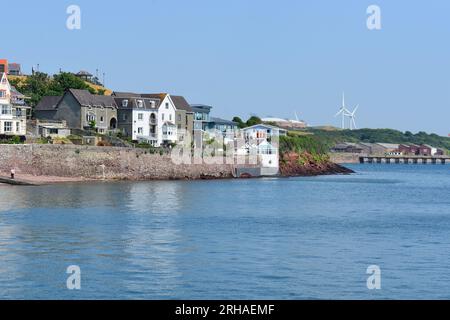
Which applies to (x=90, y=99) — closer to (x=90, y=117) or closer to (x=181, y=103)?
(x=90, y=117)

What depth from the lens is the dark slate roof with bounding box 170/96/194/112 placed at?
398 ft

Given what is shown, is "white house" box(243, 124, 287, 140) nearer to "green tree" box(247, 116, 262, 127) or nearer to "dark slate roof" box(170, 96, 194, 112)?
"green tree" box(247, 116, 262, 127)

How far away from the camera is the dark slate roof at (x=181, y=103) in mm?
121438

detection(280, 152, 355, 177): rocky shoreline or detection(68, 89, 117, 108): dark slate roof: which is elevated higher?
detection(68, 89, 117, 108): dark slate roof

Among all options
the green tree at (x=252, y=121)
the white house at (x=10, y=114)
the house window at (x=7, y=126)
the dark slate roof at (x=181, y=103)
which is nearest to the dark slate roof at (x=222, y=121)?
the green tree at (x=252, y=121)

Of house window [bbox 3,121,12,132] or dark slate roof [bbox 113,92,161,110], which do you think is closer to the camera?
house window [bbox 3,121,12,132]

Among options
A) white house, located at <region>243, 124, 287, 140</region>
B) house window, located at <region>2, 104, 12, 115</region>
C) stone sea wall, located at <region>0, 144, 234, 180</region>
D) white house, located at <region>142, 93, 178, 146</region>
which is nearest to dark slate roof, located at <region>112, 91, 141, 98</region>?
white house, located at <region>142, 93, 178, 146</region>

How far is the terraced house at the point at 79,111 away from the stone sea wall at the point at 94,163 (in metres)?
13.3

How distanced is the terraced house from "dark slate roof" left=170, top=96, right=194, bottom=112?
13.1 m

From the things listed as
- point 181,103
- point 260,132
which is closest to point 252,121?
point 260,132

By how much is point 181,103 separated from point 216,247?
86.8m

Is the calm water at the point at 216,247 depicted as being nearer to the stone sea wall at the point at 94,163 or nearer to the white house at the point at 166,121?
the stone sea wall at the point at 94,163

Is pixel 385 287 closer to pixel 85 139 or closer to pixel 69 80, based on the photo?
pixel 85 139

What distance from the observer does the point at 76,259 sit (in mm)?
33156
